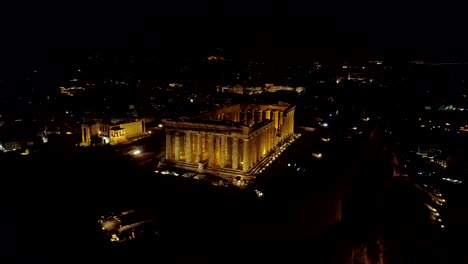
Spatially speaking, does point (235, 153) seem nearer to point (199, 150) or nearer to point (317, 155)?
point (199, 150)

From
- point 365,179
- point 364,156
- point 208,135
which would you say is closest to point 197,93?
point 208,135

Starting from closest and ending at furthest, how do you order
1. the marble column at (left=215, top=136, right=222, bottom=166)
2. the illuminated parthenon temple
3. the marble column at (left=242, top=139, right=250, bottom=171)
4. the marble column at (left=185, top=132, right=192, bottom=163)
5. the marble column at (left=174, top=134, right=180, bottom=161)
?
1. the marble column at (left=242, top=139, right=250, bottom=171)
2. the illuminated parthenon temple
3. the marble column at (left=215, top=136, right=222, bottom=166)
4. the marble column at (left=185, top=132, right=192, bottom=163)
5. the marble column at (left=174, top=134, right=180, bottom=161)

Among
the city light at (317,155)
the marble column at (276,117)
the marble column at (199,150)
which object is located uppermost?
the marble column at (276,117)

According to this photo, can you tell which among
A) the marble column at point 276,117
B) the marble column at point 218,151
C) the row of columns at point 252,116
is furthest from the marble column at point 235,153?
the marble column at point 276,117

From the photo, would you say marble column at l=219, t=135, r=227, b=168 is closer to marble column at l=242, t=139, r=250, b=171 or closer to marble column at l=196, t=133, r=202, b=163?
marble column at l=242, t=139, r=250, b=171

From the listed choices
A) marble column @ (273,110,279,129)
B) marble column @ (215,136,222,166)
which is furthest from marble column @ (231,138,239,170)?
marble column @ (273,110,279,129)

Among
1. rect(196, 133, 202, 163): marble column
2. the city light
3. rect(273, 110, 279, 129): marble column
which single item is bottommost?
the city light

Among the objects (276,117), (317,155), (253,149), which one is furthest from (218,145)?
(276,117)

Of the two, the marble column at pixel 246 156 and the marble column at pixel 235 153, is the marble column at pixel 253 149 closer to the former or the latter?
the marble column at pixel 246 156
